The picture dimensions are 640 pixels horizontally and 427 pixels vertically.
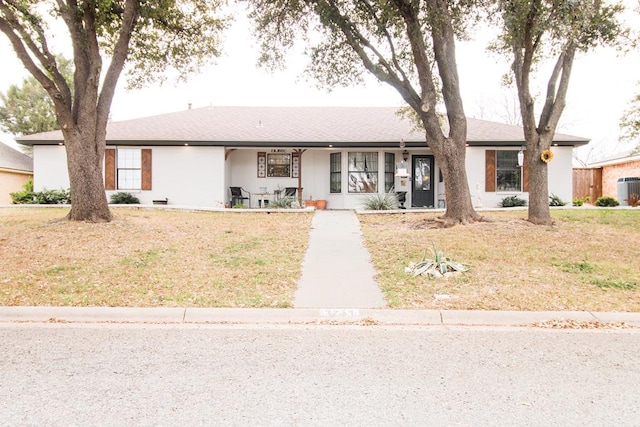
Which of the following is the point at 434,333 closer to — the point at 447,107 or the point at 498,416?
the point at 498,416

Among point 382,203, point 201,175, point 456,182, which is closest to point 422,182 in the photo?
point 382,203

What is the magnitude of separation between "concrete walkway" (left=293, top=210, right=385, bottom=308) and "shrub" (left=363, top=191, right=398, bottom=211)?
11.5 ft

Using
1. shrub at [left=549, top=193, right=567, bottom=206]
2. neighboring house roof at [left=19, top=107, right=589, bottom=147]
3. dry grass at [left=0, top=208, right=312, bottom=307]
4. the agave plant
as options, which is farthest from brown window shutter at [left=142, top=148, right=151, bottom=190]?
shrub at [left=549, top=193, right=567, bottom=206]

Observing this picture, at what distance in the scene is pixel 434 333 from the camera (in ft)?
16.0

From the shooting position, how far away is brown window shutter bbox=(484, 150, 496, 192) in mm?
17078

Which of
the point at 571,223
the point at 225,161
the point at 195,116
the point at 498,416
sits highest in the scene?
the point at 195,116

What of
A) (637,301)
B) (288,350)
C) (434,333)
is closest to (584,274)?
(637,301)

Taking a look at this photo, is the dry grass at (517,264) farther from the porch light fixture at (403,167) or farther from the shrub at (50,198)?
the shrub at (50,198)

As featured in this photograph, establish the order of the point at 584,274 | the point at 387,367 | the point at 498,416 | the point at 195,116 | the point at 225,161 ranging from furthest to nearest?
the point at 195,116 → the point at 225,161 → the point at 584,274 → the point at 387,367 → the point at 498,416

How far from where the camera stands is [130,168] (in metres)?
17.0

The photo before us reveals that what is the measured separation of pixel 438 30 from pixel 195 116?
12244 millimetres

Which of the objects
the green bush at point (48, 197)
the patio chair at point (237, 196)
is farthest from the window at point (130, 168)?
the patio chair at point (237, 196)

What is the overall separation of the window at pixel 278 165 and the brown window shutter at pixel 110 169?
5.68m

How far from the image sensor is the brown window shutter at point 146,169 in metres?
16.9
